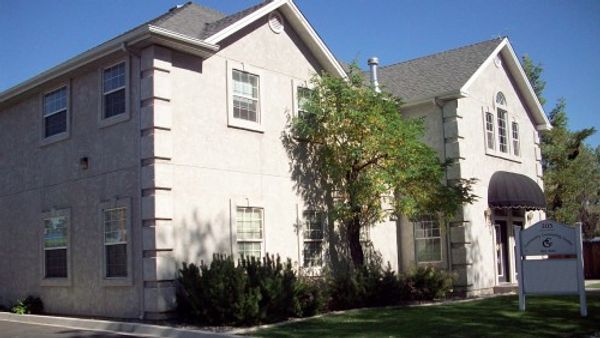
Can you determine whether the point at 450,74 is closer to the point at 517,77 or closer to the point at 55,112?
the point at 517,77

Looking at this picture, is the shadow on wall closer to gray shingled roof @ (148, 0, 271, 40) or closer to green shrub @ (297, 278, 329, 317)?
green shrub @ (297, 278, 329, 317)

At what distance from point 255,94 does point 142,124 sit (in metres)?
3.64

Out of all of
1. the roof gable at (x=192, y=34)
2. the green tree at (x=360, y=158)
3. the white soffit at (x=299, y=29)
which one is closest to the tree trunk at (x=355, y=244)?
the green tree at (x=360, y=158)

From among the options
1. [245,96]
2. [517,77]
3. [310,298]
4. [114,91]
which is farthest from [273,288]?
[517,77]

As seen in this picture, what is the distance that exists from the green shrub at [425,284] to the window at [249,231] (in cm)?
500

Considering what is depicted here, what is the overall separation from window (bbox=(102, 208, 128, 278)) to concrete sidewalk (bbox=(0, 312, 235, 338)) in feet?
4.73

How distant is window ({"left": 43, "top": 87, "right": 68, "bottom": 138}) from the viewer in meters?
18.0

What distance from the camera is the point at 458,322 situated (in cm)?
1380

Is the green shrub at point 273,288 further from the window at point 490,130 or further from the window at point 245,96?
the window at point 490,130

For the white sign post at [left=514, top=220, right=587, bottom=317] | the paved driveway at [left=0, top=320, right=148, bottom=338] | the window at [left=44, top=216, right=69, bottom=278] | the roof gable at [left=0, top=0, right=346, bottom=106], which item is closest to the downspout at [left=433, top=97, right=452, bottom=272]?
the roof gable at [left=0, top=0, right=346, bottom=106]

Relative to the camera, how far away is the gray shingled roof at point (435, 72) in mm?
22891

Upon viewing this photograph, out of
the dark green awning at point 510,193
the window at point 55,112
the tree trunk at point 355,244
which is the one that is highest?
the window at point 55,112

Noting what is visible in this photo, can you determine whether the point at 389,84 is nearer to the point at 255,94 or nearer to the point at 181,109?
the point at 255,94

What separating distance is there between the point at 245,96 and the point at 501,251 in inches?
489
